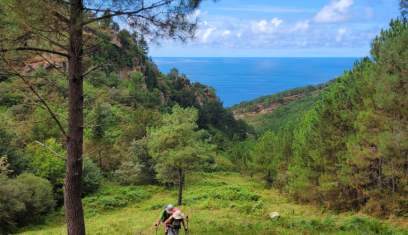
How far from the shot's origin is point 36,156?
19.2 m

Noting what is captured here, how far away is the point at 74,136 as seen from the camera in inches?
215

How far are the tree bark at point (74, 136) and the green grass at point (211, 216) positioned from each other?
3.65 metres

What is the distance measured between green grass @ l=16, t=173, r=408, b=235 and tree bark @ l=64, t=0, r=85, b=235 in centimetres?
365

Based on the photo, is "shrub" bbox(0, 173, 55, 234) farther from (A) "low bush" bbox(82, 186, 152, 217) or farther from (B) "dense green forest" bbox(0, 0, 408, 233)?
(A) "low bush" bbox(82, 186, 152, 217)

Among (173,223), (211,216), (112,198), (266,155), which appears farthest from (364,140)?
(112,198)

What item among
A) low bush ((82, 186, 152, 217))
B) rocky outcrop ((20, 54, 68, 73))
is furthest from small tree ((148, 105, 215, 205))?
rocky outcrop ((20, 54, 68, 73))

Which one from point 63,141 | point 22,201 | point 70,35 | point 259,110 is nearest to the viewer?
point 70,35

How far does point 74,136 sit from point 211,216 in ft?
26.7

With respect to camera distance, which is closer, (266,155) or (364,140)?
(364,140)

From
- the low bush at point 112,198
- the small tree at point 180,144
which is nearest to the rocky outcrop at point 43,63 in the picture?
the small tree at point 180,144

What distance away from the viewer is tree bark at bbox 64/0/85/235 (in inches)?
210

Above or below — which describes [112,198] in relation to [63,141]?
below

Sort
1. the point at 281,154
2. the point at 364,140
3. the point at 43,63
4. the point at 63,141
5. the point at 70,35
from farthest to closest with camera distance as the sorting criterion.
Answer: the point at 43,63, the point at 63,141, the point at 281,154, the point at 364,140, the point at 70,35

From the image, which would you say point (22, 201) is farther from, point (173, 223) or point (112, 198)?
point (173, 223)
